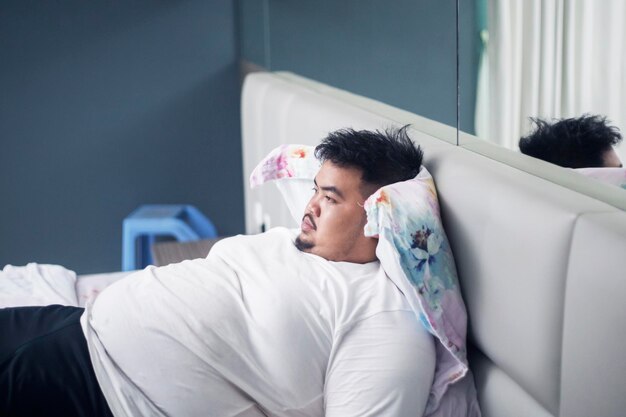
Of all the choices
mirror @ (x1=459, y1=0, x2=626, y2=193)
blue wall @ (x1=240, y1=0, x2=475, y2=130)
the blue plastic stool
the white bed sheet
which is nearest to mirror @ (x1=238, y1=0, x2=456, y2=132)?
blue wall @ (x1=240, y1=0, x2=475, y2=130)

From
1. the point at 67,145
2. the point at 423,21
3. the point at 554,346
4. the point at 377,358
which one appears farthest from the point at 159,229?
the point at 554,346

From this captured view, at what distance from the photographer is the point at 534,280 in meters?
1.13

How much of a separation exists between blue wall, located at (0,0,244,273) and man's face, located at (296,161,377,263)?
2258 millimetres

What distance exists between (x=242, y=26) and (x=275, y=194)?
1.39 m

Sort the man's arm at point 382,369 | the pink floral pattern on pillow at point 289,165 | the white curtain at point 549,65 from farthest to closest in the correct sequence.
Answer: the pink floral pattern on pillow at point 289,165, the man's arm at point 382,369, the white curtain at point 549,65

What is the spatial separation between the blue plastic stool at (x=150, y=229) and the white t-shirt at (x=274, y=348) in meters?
1.89

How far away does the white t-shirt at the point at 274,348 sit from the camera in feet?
4.30

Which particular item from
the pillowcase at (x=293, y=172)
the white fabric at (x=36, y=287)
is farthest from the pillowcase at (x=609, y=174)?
the white fabric at (x=36, y=287)

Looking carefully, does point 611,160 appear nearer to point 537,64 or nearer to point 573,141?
point 573,141

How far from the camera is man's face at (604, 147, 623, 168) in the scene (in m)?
1.14

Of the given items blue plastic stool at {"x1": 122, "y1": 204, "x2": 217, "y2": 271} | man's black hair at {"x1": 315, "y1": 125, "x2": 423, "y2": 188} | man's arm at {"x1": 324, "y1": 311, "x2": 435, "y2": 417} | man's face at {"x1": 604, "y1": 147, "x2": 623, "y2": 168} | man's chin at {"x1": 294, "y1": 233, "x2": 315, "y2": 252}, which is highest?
man's face at {"x1": 604, "y1": 147, "x2": 623, "y2": 168}

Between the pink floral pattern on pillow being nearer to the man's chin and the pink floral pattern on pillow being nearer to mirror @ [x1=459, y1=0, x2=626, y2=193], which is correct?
the man's chin

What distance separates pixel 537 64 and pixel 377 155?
38 cm

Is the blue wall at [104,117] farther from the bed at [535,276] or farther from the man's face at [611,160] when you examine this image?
the man's face at [611,160]
